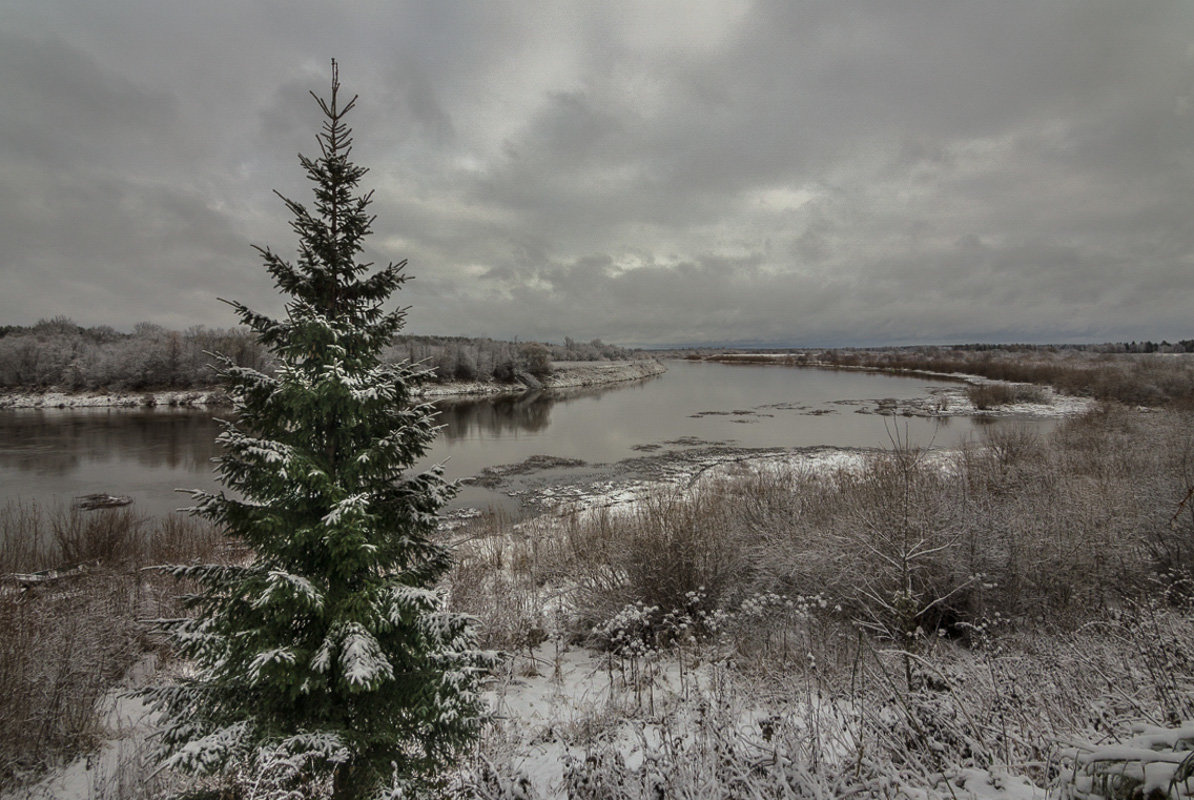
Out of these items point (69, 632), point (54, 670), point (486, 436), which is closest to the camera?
point (54, 670)

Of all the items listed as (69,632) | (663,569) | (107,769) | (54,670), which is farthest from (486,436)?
(107,769)

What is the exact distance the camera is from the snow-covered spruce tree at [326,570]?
2961 millimetres

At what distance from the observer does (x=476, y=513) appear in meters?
15.6

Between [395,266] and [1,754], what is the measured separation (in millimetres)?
5253

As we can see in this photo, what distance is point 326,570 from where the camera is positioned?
3.37 m

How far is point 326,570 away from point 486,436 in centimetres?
2797

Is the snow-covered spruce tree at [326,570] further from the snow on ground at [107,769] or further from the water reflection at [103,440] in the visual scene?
the water reflection at [103,440]

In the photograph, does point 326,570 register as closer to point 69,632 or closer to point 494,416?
point 69,632

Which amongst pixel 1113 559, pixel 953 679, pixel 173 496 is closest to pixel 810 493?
pixel 1113 559

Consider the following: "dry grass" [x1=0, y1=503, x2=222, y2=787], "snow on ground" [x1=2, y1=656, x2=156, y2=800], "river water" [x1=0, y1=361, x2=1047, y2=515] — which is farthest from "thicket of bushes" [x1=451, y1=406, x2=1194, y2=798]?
"river water" [x1=0, y1=361, x2=1047, y2=515]

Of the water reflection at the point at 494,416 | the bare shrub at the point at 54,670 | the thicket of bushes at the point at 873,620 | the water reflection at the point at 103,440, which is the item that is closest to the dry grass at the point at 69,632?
the bare shrub at the point at 54,670

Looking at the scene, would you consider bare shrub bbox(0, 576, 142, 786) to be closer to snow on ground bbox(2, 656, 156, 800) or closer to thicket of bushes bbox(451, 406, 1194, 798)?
snow on ground bbox(2, 656, 156, 800)

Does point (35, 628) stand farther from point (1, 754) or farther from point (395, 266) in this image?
point (395, 266)

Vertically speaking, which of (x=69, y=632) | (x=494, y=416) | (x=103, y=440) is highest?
(x=69, y=632)
